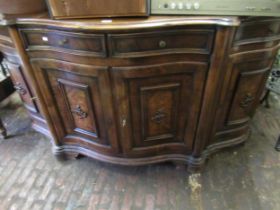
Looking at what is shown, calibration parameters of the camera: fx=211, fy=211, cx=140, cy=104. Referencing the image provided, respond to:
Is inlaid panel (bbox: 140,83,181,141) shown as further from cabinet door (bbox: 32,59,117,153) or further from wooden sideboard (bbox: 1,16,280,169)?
cabinet door (bbox: 32,59,117,153)

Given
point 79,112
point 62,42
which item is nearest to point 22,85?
point 79,112

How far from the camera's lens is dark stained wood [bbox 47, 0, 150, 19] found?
0.86m

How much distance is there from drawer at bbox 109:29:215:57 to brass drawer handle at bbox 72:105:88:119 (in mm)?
418

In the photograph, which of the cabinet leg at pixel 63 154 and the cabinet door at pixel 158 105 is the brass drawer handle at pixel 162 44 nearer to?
the cabinet door at pixel 158 105

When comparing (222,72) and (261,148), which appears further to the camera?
(261,148)

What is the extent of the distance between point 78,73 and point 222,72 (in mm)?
666

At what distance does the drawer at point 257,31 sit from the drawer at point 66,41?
581 millimetres

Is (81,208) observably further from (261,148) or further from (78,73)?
(261,148)

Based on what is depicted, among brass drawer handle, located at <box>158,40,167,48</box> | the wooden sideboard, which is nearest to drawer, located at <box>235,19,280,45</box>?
the wooden sideboard

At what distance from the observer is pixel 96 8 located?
2.87 feet

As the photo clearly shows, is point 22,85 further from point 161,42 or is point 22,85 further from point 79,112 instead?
point 161,42

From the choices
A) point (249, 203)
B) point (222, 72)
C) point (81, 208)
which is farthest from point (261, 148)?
point (81, 208)

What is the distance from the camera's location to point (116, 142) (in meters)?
1.22

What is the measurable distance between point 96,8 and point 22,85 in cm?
83
